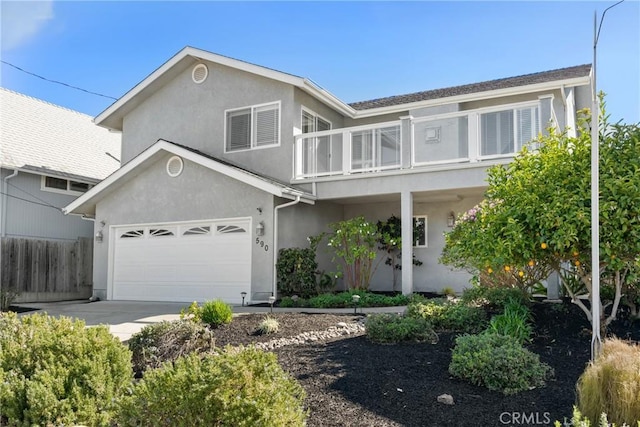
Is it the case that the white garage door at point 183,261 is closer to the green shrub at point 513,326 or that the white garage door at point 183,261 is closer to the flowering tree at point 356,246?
the flowering tree at point 356,246

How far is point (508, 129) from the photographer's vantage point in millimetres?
12156

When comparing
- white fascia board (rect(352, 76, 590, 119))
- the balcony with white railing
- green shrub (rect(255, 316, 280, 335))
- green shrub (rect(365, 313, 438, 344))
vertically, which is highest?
white fascia board (rect(352, 76, 590, 119))

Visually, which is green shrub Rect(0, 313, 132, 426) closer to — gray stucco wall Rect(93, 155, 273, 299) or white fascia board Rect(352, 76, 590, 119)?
gray stucco wall Rect(93, 155, 273, 299)

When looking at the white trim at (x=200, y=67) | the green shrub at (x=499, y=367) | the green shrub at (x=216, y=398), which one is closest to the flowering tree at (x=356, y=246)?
the white trim at (x=200, y=67)

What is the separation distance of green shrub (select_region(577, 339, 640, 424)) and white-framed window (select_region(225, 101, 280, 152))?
11486 mm

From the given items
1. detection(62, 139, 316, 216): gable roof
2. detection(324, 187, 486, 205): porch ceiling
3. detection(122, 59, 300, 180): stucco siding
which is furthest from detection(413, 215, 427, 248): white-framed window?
detection(122, 59, 300, 180): stucco siding

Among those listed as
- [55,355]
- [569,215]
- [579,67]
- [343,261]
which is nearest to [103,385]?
[55,355]

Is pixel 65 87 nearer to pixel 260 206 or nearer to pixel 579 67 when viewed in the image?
pixel 260 206

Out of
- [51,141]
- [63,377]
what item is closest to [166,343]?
[63,377]

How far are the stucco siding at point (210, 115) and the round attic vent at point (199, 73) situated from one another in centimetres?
14

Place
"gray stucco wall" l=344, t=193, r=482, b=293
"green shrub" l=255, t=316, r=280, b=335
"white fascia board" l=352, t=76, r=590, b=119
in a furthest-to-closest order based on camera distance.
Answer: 1. "gray stucco wall" l=344, t=193, r=482, b=293
2. "white fascia board" l=352, t=76, r=590, b=119
3. "green shrub" l=255, t=316, r=280, b=335

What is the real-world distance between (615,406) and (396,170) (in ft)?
31.8

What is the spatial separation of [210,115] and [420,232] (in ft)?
23.7

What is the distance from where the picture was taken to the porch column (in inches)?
519
